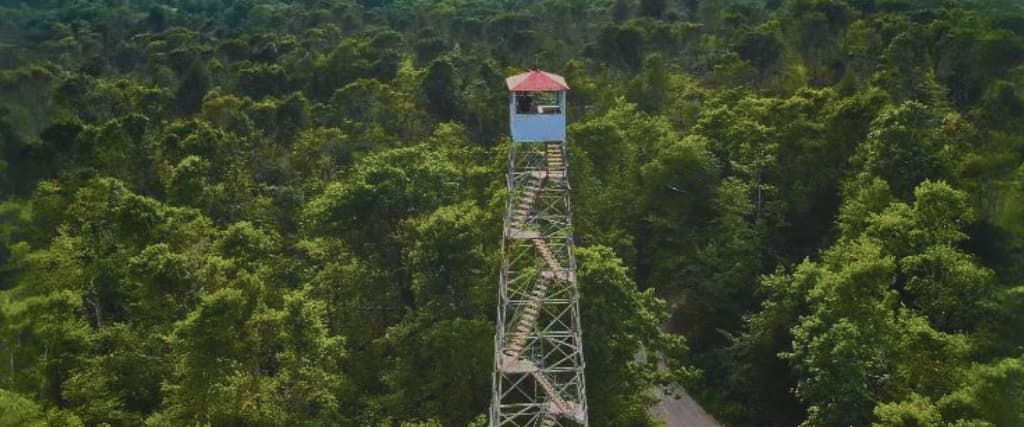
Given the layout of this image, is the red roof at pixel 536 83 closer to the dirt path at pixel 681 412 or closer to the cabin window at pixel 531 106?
the cabin window at pixel 531 106

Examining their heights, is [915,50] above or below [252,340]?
above

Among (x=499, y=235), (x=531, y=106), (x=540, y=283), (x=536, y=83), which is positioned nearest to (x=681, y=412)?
(x=499, y=235)

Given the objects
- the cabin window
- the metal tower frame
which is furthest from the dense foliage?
the cabin window

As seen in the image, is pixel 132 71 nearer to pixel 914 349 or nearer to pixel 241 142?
pixel 241 142

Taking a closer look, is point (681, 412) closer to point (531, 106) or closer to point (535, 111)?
point (535, 111)

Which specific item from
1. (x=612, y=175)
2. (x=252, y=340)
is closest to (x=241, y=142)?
(x=612, y=175)

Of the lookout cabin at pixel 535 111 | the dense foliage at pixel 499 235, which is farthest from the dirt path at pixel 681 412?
the lookout cabin at pixel 535 111

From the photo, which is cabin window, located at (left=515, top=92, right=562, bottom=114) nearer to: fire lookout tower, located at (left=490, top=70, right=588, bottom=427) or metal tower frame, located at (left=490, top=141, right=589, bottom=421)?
fire lookout tower, located at (left=490, top=70, right=588, bottom=427)

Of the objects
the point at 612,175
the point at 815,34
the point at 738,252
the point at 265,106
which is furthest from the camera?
the point at 815,34
